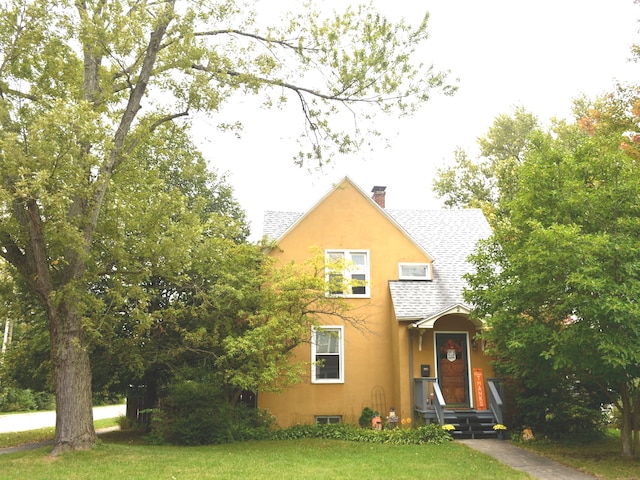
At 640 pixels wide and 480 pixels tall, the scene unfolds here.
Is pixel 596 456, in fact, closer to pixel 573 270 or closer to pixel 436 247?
pixel 573 270

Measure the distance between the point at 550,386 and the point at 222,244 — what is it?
31.6ft

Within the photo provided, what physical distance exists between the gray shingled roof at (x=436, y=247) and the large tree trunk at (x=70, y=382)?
7.43 meters

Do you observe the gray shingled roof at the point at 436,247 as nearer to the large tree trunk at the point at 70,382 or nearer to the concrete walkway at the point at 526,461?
the concrete walkway at the point at 526,461

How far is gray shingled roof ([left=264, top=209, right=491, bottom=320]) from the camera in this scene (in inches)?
652

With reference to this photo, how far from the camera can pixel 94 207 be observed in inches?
473

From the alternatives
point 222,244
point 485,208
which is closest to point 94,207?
point 222,244

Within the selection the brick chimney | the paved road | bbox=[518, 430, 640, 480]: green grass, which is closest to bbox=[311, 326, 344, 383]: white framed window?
bbox=[518, 430, 640, 480]: green grass

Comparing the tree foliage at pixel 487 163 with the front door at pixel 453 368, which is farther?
the tree foliage at pixel 487 163

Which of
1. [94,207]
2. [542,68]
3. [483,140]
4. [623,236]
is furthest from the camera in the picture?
[483,140]

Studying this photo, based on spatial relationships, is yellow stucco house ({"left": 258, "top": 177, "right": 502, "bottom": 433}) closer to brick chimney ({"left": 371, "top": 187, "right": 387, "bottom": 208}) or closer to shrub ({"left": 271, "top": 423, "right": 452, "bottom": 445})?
shrub ({"left": 271, "top": 423, "right": 452, "bottom": 445})

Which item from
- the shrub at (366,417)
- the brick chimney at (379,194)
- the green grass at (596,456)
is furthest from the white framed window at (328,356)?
the brick chimney at (379,194)

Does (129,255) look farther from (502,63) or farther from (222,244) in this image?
(502,63)

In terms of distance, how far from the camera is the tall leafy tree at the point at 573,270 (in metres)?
9.49

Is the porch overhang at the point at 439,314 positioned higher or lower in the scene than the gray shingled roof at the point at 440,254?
lower
